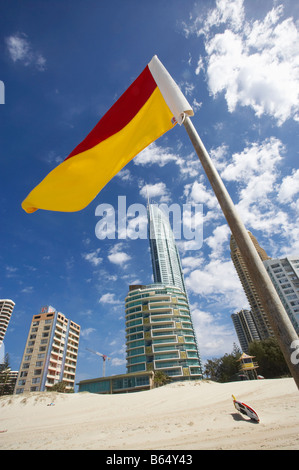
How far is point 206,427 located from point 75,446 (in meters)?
5.23

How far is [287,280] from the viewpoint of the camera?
79.1 meters

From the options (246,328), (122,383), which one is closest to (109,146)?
(122,383)

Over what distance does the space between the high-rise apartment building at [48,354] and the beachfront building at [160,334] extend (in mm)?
20165

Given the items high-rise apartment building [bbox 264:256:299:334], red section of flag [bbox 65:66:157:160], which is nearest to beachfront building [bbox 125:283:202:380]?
high-rise apartment building [bbox 264:256:299:334]

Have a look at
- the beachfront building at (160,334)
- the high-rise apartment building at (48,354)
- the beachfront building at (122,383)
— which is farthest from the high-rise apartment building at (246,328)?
the high-rise apartment building at (48,354)

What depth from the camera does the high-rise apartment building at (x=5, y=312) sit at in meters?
117

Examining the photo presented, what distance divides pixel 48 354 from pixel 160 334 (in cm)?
3020

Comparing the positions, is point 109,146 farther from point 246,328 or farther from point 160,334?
point 246,328

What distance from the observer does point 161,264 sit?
5290 inches

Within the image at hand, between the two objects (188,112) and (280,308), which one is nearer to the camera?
(280,308)

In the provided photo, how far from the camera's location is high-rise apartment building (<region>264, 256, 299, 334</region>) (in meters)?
73.8

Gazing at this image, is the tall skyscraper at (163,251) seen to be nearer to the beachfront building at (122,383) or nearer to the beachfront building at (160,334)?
the beachfront building at (160,334)
